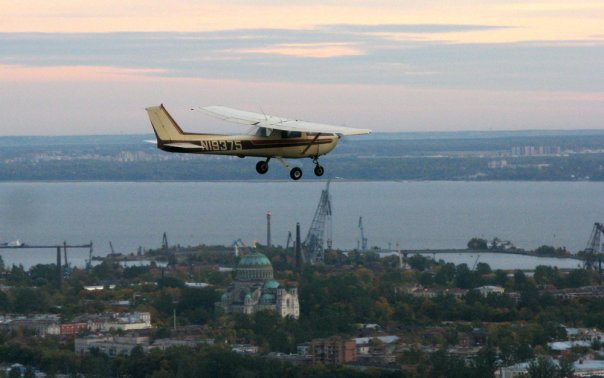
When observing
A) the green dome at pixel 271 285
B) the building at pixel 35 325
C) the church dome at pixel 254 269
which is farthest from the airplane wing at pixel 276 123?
the church dome at pixel 254 269

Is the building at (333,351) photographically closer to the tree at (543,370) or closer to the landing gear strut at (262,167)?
the tree at (543,370)

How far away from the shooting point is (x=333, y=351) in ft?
268

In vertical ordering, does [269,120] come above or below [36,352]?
above

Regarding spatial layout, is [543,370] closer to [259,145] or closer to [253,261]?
[259,145]

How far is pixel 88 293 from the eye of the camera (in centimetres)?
11119

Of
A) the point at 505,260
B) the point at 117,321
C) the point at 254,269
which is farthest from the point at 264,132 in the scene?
the point at 505,260

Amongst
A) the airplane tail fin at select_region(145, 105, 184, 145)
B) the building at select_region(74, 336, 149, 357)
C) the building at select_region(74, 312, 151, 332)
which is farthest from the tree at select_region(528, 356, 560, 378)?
the airplane tail fin at select_region(145, 105, 184, 145)

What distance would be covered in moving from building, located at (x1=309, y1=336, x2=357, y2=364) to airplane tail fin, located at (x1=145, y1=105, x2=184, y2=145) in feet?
158

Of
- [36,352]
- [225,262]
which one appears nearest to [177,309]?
[36,352]

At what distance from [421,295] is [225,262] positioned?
128ft

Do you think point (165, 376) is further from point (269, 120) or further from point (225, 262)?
point (225, 262)

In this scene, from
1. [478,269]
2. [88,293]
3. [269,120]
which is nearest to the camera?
[269,120]

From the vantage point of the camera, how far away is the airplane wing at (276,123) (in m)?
33.2

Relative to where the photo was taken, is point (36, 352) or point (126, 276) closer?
point (36, 352)
